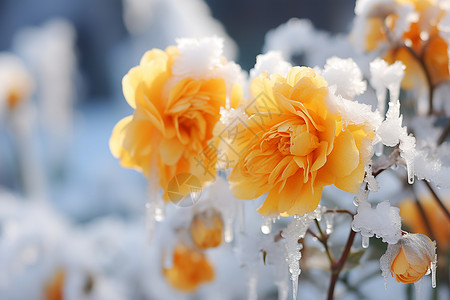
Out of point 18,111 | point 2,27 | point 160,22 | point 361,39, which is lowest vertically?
point 361,39

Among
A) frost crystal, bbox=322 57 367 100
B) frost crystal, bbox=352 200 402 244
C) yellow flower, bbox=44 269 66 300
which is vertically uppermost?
frost crystal, bbox=322 57 367 100

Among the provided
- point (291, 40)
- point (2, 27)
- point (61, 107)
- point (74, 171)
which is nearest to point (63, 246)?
point (291, 40)

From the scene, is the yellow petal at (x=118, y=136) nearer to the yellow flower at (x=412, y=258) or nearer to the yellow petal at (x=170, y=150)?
the yellow petal at (x=170, y=150)

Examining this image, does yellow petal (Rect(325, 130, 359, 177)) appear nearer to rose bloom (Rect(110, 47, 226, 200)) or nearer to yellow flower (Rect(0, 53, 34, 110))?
rose bloom (Rect(110, 47, 226, 200))

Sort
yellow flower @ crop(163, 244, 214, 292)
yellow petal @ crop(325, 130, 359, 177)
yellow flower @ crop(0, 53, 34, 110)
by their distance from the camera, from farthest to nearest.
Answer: yellow flower @ crop(0, 53, 34, 110) < yellow flower @ crop(163, 244, 214, 292) < yellow petal @ crop(325, 130, 359, 177)

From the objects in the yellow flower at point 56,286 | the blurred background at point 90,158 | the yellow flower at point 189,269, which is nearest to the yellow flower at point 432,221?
the blurred background at point 90,158

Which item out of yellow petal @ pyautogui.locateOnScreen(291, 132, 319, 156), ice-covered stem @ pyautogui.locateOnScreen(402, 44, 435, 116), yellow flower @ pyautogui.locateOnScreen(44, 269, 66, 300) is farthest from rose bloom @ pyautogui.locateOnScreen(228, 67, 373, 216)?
yellow flower @ pyautogui.locateOnScreen(44, 269, 66, 300)

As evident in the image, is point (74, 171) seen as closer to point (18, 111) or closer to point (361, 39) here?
point (18, 111)

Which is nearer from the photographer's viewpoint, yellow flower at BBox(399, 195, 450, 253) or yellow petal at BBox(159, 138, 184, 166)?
yellow petal at BBox(159, 138, 184, 166)
